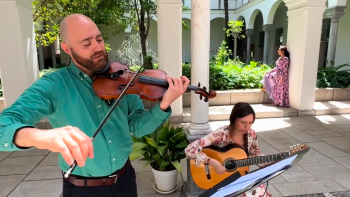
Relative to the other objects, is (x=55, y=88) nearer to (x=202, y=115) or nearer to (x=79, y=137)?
(x=79, y=137)

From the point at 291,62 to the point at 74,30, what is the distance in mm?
5876

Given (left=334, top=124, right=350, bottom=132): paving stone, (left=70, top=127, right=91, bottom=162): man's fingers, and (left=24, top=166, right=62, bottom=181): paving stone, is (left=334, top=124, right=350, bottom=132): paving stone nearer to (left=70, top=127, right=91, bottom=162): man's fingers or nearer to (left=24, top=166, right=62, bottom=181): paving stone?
(left=24, top=166, right=62, bottom=181): paving stone

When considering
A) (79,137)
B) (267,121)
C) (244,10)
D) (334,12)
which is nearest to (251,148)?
(79,137)

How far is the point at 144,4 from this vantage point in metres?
6.96

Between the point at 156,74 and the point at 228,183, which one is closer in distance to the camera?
the point at 228,183

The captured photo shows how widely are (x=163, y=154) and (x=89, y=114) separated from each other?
1.52 m

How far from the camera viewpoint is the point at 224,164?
2041mm

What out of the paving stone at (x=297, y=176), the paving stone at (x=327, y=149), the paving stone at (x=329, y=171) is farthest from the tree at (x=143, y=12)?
the paving stone at (x=329, y=171)

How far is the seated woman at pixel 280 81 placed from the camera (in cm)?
584

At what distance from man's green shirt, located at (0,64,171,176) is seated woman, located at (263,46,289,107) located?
542 centimetres

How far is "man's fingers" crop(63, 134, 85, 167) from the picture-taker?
20.7 inches

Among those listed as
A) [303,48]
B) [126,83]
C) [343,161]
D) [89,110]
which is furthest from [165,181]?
[303,48]

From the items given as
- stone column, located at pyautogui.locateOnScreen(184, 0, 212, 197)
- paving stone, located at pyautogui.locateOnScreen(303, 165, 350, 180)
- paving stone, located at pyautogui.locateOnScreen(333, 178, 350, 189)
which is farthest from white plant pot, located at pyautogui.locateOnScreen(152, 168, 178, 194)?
paving stone, located at pyautogui.locateOnScreen(333, 178, 350, 189)

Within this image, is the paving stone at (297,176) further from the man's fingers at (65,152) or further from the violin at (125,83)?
the man's fingers at (65,152)
